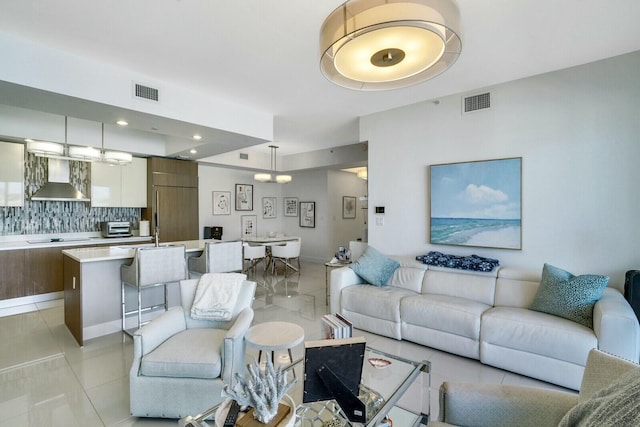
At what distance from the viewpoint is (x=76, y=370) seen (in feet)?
8.50

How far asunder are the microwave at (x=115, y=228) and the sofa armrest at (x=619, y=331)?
6.52 metres

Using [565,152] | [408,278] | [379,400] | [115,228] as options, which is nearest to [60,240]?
[115,228]

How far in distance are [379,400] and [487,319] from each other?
5.23 feet

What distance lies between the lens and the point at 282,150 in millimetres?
6969

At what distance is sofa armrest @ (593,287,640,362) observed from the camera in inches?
81.8

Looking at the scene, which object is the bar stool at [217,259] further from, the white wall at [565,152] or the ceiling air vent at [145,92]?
the white wall at [565,152]

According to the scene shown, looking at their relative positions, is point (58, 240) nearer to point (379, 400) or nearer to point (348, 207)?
point (379, 400)

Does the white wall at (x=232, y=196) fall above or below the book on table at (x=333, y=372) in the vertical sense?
above

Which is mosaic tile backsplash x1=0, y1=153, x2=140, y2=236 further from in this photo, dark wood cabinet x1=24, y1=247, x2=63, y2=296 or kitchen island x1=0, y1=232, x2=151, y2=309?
dark wood cabinet x1=24, y1=247, x2=63, y2=296

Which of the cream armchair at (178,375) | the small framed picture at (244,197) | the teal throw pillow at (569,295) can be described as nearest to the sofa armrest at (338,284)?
the cream armchair at (178,375)

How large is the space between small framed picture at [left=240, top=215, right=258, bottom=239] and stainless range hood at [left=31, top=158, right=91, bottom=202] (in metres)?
3.48

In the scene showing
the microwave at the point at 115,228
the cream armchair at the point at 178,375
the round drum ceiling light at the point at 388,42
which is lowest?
the cream armchair at the point at 178,375

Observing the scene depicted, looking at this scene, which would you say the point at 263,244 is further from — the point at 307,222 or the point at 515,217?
the point at 515,217

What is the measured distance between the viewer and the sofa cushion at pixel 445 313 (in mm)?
2707
